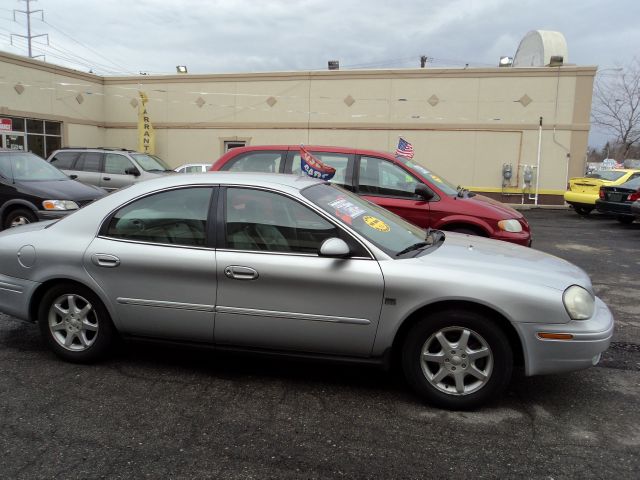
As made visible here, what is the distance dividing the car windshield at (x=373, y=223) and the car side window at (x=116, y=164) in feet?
33.4

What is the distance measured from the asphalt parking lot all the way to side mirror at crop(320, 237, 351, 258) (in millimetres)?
1004

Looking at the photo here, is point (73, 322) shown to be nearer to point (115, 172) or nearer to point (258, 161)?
point (258, 161)

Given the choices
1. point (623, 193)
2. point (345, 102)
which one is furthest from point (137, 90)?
point (623, 193)

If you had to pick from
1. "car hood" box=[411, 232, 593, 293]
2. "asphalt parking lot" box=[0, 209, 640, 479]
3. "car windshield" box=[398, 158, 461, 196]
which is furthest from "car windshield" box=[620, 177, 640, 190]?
"car hood" box=[411, 232, 593, 293]

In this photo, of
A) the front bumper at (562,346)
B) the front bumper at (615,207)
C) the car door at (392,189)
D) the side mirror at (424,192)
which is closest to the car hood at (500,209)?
the side mirror at (424,192)

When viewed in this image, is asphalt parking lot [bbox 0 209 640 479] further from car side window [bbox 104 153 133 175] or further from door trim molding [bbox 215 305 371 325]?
car side window [bbox 104 153 133 175]

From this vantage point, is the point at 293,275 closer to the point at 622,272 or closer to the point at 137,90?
the point at 622,272

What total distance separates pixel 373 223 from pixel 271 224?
2.51 ft

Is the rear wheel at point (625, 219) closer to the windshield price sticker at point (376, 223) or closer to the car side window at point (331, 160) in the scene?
the car side window at point (331, 160)

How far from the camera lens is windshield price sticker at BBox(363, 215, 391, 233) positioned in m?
3.91

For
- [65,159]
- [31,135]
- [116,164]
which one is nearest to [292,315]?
[116,164]

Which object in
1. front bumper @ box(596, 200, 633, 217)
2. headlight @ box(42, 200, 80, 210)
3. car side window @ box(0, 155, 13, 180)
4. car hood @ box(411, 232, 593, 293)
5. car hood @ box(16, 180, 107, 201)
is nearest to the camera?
car hood @ box(411, 232, 593, 293)

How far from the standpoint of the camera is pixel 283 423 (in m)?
3.31

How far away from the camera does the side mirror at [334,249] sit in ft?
11.3
